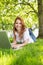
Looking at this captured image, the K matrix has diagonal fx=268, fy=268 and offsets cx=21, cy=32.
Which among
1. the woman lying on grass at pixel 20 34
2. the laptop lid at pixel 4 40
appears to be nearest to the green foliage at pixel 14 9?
the woman lying on grass at pixel 20 34

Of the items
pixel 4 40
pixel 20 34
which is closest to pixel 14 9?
pixel 20 34

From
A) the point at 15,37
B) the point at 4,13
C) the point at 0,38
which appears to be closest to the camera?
the point at 0,38

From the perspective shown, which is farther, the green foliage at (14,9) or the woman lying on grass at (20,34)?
the green foliage at (14,9)

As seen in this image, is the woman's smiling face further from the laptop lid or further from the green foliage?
the green foliage

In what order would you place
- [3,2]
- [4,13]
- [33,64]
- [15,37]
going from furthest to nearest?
[4,13], [3,2], [15,37], [33,64]

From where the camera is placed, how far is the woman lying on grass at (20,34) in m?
7.34

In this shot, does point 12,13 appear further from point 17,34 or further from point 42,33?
point 17,34

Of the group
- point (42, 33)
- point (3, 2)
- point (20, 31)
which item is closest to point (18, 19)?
point (20, 31)

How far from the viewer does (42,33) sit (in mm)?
13977

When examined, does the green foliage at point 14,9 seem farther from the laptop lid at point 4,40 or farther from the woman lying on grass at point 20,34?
the laptop lid at point 4,40

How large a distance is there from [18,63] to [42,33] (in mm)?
9865

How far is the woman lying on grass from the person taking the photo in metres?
7.34

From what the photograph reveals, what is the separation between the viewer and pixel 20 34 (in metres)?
7.43

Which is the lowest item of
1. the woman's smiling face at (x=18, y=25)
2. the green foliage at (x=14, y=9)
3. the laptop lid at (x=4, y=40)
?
the green foliage at (x=14, y=9)
